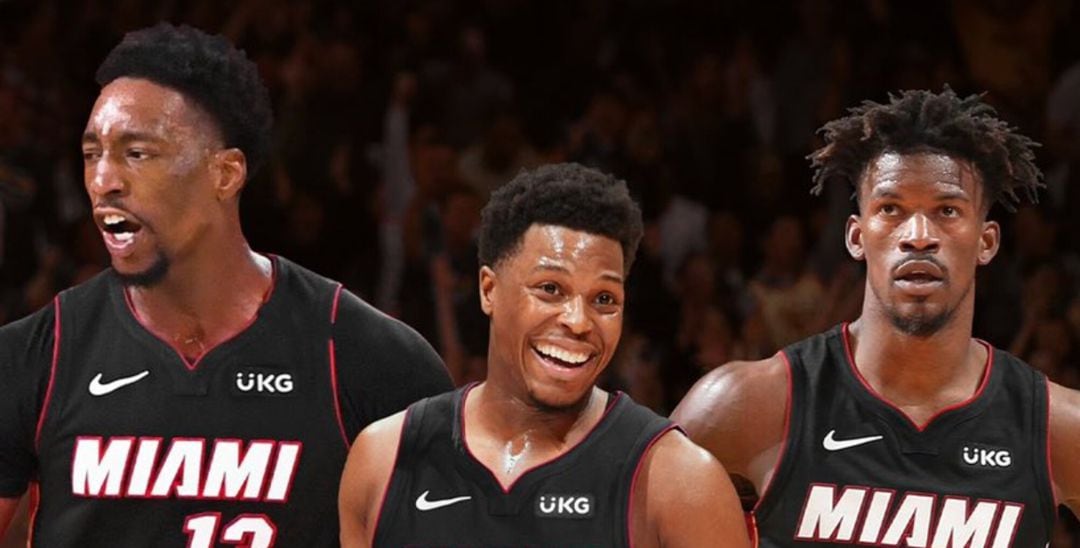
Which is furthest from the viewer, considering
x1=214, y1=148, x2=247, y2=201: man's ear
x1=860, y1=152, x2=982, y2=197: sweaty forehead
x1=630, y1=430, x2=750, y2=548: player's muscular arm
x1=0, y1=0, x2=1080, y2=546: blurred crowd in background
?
x1=0, y1=0, x2=1080, y2=546: blurred crowd in background

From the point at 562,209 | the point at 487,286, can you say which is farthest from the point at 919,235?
the point at 487,286

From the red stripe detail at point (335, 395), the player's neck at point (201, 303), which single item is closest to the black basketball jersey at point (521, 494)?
the red stripe detail at point (335, 395)

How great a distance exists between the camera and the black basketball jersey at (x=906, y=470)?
3959 millimetres

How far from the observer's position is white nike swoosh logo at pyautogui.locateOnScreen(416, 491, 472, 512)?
354 cm

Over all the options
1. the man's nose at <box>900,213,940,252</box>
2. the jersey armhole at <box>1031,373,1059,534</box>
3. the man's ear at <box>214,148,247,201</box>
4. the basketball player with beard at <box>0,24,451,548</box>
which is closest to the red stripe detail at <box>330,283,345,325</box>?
the basketball player with beard at <box>0,24,451,548</box>

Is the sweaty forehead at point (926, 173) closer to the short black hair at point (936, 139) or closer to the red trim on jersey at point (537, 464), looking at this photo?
the short black hair at point (936, 139)

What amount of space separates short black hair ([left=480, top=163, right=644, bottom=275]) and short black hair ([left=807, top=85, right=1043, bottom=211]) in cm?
74

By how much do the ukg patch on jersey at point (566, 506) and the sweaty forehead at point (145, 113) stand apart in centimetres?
104

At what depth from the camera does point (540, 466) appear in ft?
11.7

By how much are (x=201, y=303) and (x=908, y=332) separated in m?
1.48

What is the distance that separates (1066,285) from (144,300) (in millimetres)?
4428

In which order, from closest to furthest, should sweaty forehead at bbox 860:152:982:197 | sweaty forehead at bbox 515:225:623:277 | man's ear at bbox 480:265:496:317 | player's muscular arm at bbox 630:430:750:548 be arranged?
1. player's muscular arm at bbox 630:430:750:548
2. sweaty forehead at bbox 515:225:623:277
3. man's ear at bbox 480:265:496:317
4. sweaty forehead at bbox 860:152:982:197

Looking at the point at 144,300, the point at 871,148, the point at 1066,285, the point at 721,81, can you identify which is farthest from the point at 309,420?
the point at 721,81

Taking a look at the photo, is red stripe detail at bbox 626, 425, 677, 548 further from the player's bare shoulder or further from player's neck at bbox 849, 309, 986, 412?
player's neck at bbox 849, 309, 986, 412
